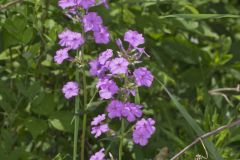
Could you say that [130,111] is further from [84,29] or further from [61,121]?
[61,121]

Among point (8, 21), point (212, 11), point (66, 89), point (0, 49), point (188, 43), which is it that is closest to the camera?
point (66, 89)

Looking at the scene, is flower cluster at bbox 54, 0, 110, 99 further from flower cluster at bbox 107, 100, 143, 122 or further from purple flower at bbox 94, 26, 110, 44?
flower cluster at bbox 107, 100, 143, 122

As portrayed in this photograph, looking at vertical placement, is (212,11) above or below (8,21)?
below

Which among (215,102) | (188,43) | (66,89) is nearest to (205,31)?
(188,43)

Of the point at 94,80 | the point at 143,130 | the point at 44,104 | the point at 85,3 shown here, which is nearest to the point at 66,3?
the point at 85,3

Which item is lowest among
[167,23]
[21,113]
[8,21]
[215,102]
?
[215,102]

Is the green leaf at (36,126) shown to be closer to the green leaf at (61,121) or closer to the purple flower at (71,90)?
the green leaf at (61,121)

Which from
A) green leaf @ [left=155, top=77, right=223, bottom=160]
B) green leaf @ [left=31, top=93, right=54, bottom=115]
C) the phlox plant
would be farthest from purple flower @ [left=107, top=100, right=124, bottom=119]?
green leaf @ [left=31, top=93, right=54, bottom=115]

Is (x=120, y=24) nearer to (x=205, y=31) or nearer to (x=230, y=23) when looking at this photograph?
(x=205, y=31)
